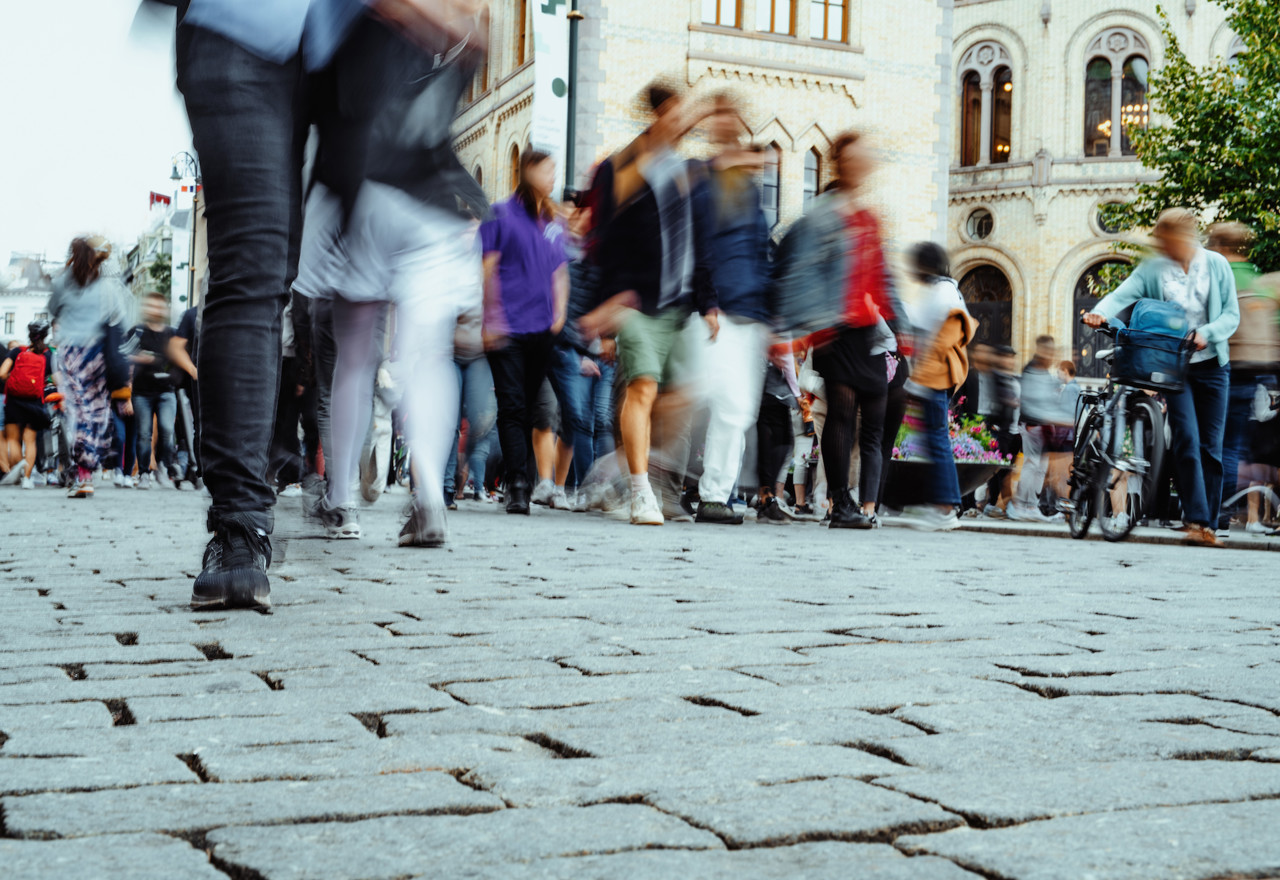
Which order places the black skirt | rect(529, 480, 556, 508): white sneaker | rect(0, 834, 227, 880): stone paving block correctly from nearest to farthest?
rect(0, 834, 227, 880): stone paving block < the black skirt < rect(529, 480, 556, 508): white sneaker

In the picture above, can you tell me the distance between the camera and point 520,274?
9.08 meters

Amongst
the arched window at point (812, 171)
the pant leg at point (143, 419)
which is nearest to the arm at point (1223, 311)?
the pant leg at point (143, 419)

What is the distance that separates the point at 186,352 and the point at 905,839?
42.6ft

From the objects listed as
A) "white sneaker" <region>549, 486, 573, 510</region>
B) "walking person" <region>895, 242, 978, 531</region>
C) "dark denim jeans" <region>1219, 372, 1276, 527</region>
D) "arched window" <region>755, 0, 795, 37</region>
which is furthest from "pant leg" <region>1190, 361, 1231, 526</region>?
"arched window" <region>755, 0, 795, 37</region>

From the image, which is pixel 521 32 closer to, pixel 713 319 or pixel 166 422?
pixel 166 422

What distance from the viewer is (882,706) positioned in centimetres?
243

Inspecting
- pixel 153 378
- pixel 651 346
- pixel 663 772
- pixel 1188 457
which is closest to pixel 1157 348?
pixel 1188 457

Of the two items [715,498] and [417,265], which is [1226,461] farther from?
[417,265]

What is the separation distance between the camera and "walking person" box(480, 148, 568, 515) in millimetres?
9047

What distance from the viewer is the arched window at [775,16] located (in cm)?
3084

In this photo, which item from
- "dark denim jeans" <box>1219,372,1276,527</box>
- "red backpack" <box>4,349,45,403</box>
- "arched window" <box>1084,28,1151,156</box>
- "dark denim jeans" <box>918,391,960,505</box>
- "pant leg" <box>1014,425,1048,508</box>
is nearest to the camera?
"dark denim jeans" <box>918,391,960,505</box>

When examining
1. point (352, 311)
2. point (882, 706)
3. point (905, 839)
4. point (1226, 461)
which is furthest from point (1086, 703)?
point (1226, 461)

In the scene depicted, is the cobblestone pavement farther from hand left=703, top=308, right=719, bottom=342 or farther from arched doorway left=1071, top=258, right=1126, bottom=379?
arched doorway left=1071, top=258, right=1126, bottom=379

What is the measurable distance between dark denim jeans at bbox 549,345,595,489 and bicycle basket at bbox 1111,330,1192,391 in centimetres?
345
